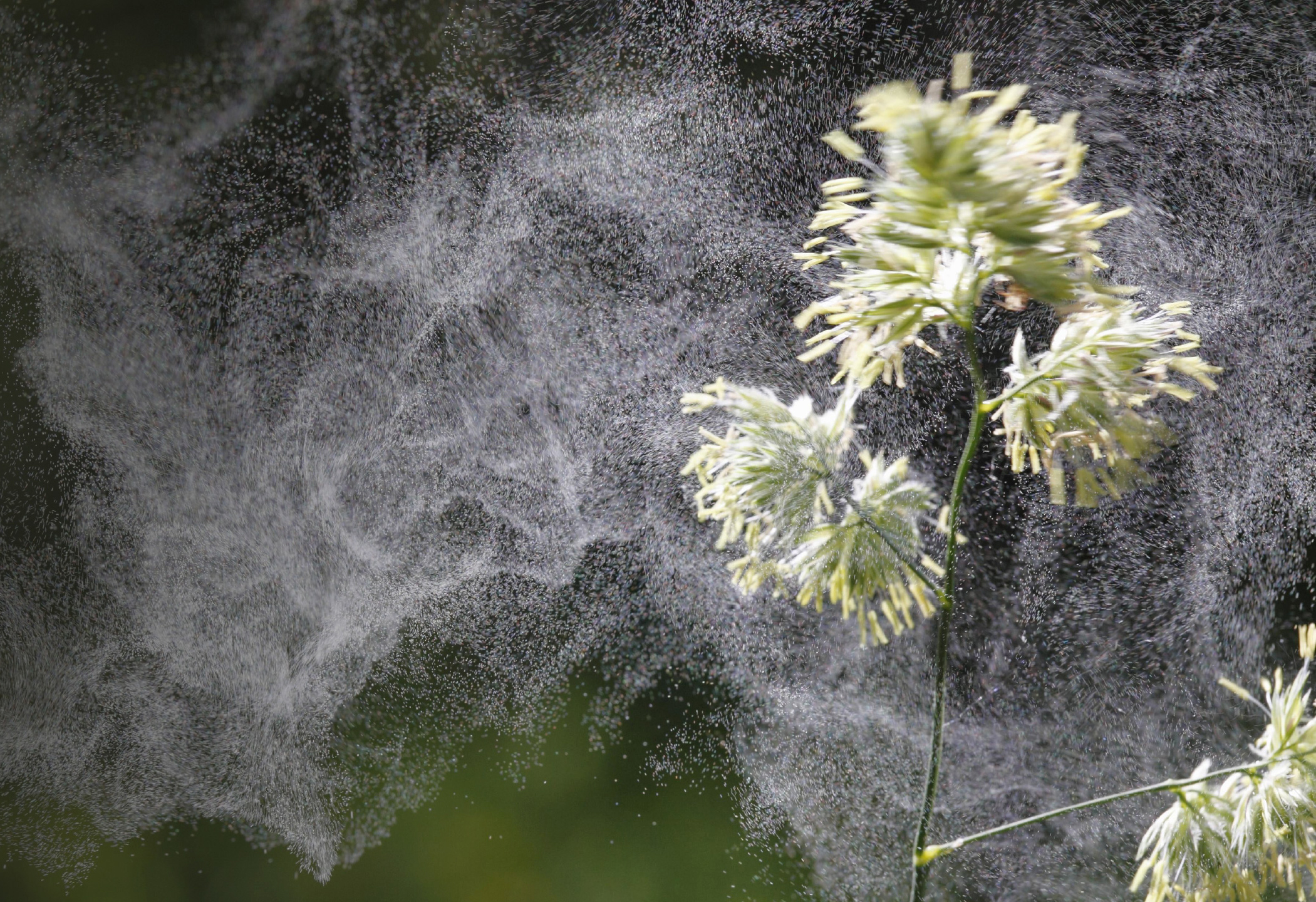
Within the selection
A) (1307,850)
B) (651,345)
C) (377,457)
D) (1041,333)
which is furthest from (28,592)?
(1307,850)

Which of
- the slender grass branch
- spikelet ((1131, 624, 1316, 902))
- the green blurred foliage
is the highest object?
the slender grass branch

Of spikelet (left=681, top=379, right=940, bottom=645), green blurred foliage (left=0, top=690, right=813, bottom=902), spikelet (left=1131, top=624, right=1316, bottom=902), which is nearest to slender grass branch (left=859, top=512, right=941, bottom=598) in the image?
spikelet (left=681, top=379, right=940, bottom=645)

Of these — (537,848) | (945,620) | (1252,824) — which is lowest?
(537,848)

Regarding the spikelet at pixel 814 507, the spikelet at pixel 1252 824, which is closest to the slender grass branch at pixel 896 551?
the spikelet at pixel 814 507

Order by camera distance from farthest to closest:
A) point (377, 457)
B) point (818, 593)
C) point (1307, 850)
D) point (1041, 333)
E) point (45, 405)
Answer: point (45, 405) < point (377, 457) < point (1041, 333) < point (818, 593) < point (1307, 850)

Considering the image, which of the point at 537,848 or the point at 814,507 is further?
the point at 537,848

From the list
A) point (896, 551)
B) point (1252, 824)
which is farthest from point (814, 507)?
point (1252, 824)

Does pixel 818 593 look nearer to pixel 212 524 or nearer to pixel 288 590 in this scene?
pixel 288 590

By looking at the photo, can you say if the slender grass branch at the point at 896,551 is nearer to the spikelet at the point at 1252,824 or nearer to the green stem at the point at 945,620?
the green stem at the point at 945,620

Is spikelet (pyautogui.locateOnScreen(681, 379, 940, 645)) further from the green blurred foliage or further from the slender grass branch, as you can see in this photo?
the green blurred foliage

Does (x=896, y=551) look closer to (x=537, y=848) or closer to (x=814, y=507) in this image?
(x=814, y=507)

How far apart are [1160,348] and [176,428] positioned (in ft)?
6.34

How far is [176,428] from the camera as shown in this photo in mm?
2104

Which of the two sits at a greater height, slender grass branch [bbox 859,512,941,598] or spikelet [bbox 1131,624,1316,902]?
slender grass branch [bbox 859,512,941,598]
